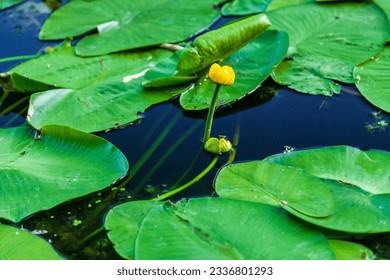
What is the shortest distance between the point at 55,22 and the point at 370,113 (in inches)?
65.7

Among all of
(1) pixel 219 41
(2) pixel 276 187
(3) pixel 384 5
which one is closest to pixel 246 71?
(1) pixel 219 41

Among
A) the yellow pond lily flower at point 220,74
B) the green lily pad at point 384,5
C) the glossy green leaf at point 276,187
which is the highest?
the yellow pond lily flower at point 220,74

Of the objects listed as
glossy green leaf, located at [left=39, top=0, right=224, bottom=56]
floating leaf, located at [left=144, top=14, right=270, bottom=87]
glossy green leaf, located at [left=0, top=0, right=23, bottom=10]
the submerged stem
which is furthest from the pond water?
glossy green leaf, located at [left=0, top=0, right=23, bottom=10]

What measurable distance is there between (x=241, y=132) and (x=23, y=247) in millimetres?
924

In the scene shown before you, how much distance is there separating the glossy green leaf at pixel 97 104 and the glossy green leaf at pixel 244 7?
0.76 m

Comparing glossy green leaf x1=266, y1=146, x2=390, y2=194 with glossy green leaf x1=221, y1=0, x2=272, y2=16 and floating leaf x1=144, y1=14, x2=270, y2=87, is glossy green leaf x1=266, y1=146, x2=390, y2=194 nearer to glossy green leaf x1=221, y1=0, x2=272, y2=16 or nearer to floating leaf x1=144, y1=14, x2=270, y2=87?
floating leaf x1=144, y1=14, x2=270, y2=87

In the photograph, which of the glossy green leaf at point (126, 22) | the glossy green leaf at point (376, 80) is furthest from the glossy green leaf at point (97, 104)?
the glossy green leaf at point (376, 80)

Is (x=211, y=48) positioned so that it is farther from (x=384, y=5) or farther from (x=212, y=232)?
(x=384, y=5)

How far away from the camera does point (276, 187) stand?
5.77ft

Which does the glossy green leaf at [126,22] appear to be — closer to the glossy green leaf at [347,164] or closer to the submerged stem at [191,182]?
the submerged stem at [191,182]

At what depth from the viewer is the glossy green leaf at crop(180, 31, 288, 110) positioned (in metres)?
2.26

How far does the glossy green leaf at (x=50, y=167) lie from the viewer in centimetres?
181
